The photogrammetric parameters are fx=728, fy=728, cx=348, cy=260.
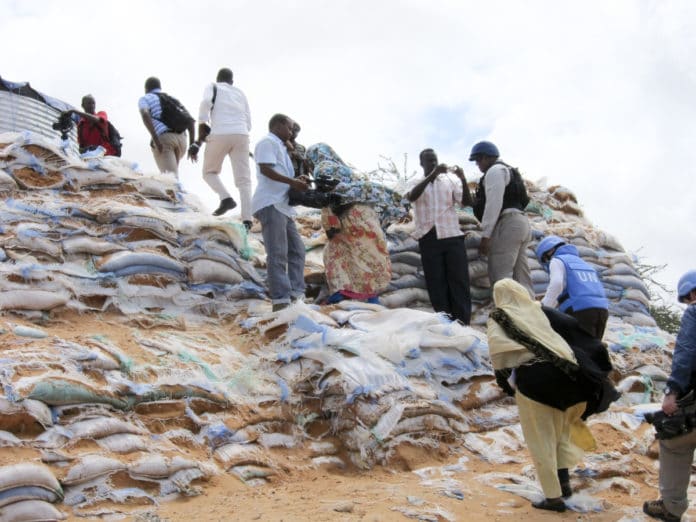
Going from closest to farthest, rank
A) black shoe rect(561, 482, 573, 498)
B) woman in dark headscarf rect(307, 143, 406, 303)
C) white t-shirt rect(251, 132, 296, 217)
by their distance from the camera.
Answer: black shoe rect(561, 482, 573, 498), white t-shirt rect(251, 132, 296, 217), woman in dark headscarf rect(307, 143, 406, 303)

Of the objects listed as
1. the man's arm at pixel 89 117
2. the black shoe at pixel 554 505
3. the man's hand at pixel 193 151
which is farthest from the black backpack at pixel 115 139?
the black shoe at pixel 554 505

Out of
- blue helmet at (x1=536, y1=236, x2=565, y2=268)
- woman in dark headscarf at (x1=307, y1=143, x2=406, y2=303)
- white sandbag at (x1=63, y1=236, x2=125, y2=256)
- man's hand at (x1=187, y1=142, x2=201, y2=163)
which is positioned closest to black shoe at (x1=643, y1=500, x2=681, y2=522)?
blue helmet at (x1=536, y1=236, x2=565, y2=268)

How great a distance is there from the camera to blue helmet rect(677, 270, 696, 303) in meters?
3.35

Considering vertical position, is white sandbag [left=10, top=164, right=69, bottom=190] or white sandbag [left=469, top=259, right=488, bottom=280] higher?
white sandbag [left=10, top=164, right=69, bottom=190]

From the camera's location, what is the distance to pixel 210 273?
5.24 metres

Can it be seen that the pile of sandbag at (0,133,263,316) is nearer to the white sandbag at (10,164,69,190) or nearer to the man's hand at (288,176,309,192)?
the white sandbag at (10,164,69,190)

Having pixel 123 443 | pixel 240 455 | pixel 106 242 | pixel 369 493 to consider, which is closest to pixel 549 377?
pixel 369 493

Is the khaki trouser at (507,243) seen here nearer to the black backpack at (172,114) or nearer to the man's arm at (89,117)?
the black backpack at (172,114)

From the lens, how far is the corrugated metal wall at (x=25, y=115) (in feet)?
25.5

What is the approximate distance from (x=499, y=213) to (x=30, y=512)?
4.01m

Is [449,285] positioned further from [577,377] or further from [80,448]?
[80,448]

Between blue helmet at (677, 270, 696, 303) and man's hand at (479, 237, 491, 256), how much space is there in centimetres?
240

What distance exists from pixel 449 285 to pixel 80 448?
3.14 meters

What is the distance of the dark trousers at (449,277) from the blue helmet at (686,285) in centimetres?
226
